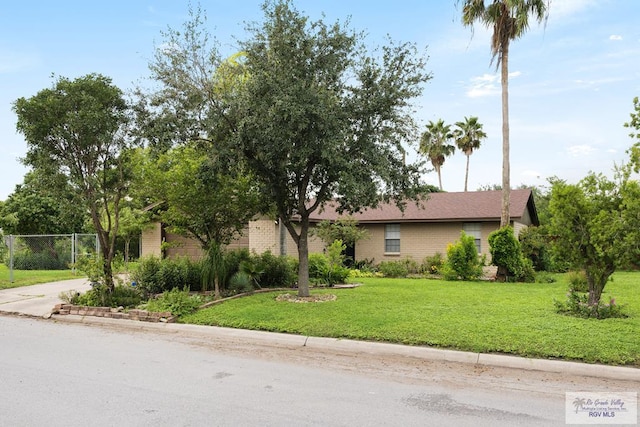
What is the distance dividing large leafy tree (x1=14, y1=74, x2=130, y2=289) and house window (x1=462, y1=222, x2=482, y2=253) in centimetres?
1559

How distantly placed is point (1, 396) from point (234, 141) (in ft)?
22.5

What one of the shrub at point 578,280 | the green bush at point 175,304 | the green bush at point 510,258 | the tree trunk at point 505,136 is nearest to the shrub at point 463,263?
the green bush at point 510,258

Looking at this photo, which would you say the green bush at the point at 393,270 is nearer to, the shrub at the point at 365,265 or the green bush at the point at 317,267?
the shrub at the point at 365,265

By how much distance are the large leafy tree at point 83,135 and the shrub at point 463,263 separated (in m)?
12.0

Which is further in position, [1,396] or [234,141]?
→ [234,141]

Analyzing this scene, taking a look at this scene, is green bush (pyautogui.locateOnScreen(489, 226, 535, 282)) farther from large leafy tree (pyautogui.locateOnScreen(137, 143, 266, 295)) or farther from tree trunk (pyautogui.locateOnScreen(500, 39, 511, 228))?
large leafy tree (pyautogui.locateOnScreen(137, 143, 266, 295))

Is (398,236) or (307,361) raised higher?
(398,236)

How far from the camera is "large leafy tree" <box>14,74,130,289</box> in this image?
1143cm

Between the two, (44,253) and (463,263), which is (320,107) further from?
(44,253)

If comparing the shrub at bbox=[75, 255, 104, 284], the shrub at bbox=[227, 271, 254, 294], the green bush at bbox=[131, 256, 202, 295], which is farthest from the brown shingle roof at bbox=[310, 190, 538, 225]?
the shrub at bbox=[75, 255, 104, 284]

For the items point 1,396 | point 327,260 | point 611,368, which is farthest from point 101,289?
point 611,368

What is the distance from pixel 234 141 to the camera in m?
11.1

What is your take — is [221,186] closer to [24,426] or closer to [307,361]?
[307,361]

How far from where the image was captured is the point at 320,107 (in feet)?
33.7
